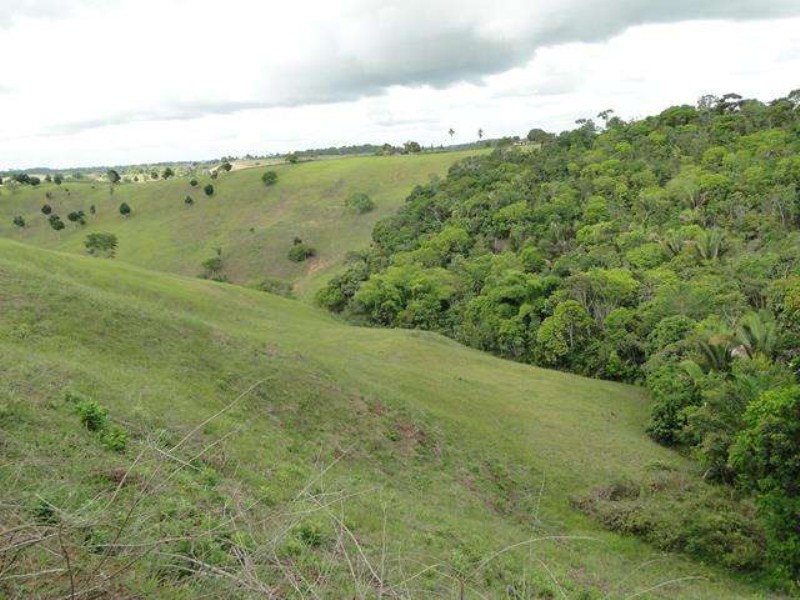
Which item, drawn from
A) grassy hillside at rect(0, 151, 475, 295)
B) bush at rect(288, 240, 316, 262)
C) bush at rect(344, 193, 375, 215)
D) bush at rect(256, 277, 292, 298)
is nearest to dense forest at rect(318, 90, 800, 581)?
bush at rect(256, 277, 292, 298)

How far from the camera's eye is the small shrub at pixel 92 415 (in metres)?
12.3

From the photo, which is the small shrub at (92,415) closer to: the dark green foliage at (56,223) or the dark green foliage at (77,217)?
the dark green foliage at (56,223)

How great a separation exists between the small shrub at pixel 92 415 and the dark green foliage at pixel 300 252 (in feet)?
273

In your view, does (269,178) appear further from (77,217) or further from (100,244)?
(100,244)

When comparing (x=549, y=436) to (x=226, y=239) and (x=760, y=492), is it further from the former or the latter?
(x=226, y=239)

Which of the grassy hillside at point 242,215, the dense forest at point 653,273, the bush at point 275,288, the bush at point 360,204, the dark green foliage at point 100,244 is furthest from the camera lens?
the bush at point 360,204

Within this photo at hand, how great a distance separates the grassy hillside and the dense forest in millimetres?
16170

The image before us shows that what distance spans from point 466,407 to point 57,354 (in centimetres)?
1804

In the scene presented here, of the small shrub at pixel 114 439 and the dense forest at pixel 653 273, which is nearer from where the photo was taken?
the small shrub at pixel 114 439

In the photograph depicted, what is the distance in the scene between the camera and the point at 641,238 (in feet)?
194

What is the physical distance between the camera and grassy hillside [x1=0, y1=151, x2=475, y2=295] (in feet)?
320

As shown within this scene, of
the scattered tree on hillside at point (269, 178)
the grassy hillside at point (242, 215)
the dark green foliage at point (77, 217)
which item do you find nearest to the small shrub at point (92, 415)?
the grassy hillside at point (242, 215)

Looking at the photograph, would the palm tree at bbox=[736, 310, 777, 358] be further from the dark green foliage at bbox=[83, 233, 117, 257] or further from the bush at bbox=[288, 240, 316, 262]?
the dark green foliage at bbox=[83, 233, 117, 257]

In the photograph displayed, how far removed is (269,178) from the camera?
122 meters
